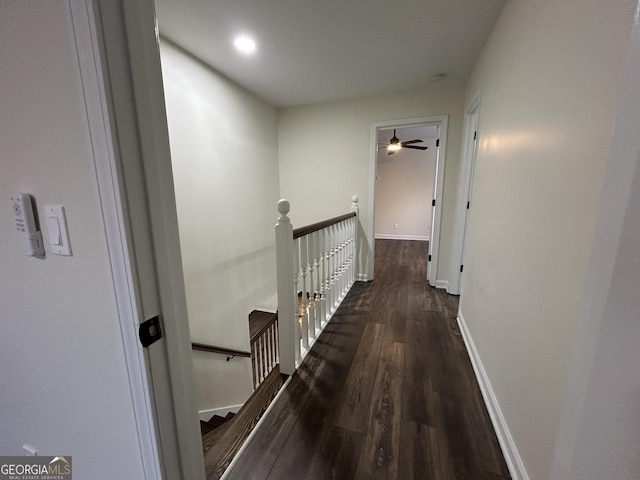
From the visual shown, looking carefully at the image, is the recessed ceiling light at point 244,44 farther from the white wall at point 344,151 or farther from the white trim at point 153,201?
the white trim at point 153,201

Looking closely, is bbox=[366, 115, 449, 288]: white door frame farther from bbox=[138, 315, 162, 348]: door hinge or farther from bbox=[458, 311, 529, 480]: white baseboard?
bbox=[138, 315, 162, 348]: door hinge

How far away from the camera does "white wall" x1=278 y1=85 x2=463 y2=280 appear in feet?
9.34

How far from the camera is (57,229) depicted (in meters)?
0.55

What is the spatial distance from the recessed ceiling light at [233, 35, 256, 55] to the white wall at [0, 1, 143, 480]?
1.79m

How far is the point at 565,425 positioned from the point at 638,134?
22.0 inches

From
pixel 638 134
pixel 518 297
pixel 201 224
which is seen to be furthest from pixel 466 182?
pixel 201 224

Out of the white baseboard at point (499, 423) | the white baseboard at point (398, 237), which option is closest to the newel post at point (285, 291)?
the white baseboard at point (499, 423)

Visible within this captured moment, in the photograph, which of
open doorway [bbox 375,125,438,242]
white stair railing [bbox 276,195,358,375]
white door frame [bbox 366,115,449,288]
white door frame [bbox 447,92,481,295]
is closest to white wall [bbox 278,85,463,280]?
white door frame [bbox 366,115,449,288]

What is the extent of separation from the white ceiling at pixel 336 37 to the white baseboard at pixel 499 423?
7.49 ft

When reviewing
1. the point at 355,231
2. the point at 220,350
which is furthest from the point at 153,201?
the point at 355,231

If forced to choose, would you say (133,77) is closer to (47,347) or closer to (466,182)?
(47,347)

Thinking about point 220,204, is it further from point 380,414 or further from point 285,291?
point 380,414

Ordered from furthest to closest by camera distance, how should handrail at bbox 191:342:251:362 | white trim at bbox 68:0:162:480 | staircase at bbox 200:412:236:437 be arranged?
staircase at bbox 200:412:236:437 → handrail at bbox 191:342:251:362 → white trim at bbox 68:0:162:480

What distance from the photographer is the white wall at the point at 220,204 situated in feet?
7.05
